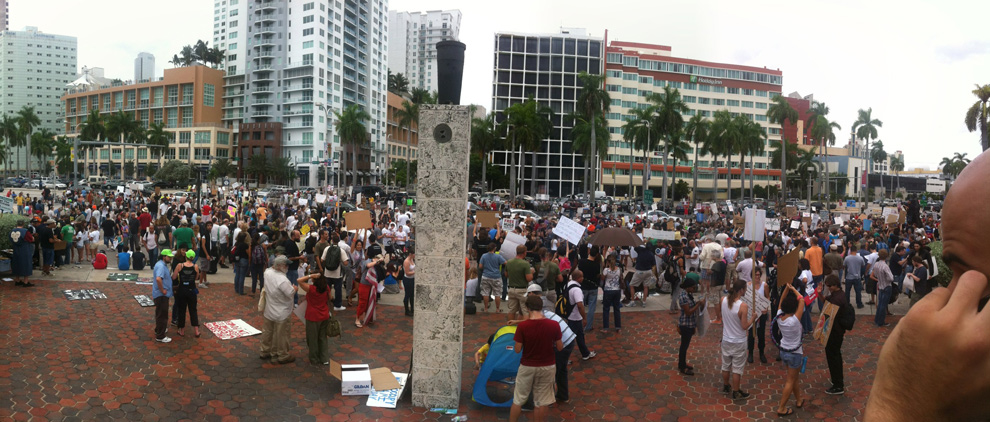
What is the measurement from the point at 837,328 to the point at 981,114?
4384cm

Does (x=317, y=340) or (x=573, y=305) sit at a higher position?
(x=573, y=305)

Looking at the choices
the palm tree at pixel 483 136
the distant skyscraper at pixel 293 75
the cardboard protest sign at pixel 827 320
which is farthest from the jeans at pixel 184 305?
the distant skyscraper at pixel 293 75

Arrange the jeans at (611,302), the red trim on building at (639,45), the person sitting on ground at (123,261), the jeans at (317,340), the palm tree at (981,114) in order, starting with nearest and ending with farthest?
1. the jeans at (317,340)
2. the jeans at (611,302)
3. the person sitting on ground at (123,261)
4. the palm tree at (981,114)
5. the red trim on building at (639,45)

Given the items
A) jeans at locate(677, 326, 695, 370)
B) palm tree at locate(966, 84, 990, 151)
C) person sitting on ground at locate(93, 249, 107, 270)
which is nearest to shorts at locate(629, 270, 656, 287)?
jeans at locate(677, 326, 695, 370)

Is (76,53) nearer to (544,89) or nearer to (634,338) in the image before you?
(544,89)

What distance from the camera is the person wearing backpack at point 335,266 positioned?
37.2ft

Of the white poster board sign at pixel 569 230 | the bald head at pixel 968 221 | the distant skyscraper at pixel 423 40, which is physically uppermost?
the distant skyscraper at pixel 423 40

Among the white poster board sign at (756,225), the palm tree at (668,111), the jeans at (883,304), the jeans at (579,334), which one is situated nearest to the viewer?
the jeans at (579,334)

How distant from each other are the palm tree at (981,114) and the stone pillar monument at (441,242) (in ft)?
148

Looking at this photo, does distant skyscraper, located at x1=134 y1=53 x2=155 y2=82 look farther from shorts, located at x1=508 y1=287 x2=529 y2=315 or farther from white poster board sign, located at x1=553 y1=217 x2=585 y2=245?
shorts, located at x1=508 y1=287 x2=529 y2=315

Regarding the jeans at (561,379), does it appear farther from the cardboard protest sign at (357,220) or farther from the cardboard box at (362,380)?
the cardboard protest sign at (357,220)

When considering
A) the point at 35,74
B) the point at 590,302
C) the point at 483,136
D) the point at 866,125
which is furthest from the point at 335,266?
the point at 35,74

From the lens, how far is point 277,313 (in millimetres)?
8891

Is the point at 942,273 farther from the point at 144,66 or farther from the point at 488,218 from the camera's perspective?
the point at 144,66
